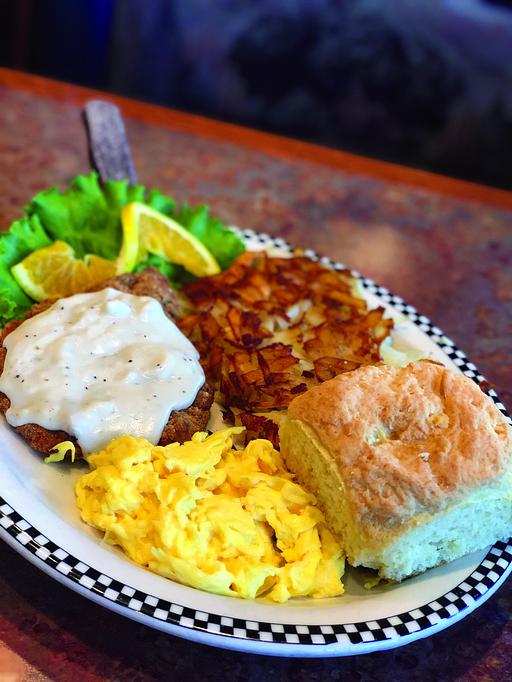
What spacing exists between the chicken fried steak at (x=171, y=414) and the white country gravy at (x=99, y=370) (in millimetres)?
32

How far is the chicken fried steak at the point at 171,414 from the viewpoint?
2.48 meters

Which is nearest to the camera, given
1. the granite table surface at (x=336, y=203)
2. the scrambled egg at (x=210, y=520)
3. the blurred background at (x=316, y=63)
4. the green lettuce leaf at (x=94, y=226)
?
the scrambled egg at (x=210, y=520)

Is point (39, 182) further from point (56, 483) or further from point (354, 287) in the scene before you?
point (56, 483)

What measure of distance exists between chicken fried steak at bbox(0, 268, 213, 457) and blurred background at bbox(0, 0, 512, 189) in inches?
163

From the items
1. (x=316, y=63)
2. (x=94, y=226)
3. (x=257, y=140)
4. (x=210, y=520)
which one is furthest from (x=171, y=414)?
(x=316, y=63)

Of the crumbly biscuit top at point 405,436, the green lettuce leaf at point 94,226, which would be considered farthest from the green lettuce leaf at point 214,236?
the crumbly biscuit top at point 405,436

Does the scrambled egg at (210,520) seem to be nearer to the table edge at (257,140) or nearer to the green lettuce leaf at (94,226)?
the green lettuce leaf at (94,226)

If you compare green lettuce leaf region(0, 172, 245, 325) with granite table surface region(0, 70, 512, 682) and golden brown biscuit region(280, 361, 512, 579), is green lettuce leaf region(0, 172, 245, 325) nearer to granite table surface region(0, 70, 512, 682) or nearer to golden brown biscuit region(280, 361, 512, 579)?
granite table surface region(0, 70, 512, 682)

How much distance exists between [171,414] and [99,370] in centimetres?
29

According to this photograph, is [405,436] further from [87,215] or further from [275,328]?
[87,215]

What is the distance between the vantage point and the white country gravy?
97.5 inches

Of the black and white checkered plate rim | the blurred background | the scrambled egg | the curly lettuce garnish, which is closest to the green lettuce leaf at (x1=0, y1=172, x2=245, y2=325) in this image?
the curly lettuce garnish

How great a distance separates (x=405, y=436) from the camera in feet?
7.63

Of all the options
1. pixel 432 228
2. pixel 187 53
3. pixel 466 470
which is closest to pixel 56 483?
pixel 466 470
